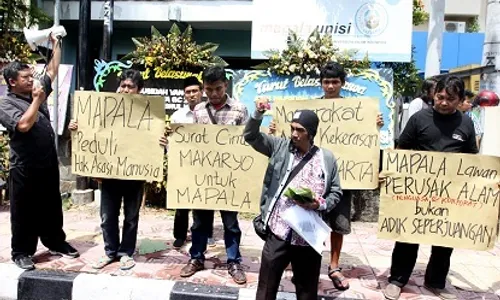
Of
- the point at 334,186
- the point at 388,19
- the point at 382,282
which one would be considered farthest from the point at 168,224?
the point at 388,19

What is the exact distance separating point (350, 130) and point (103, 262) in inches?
95.7

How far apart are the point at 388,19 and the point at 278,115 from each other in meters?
4.47

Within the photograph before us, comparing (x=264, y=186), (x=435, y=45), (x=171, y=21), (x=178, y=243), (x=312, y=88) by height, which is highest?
(x=171, y=21)

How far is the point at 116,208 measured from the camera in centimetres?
397

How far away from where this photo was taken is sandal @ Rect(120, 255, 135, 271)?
13.0 ft

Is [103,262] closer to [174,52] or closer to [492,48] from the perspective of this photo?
[174,52]

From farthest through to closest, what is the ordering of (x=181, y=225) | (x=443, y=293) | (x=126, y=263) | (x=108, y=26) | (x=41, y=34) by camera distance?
(x=108, y=26) < (x=181, y=225) < (x=41, y=34) < (x=126, y=263) < (x=443, y=293)

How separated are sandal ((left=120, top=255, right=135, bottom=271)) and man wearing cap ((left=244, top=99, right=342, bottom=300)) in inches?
59.7

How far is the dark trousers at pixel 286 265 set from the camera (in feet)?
9.43

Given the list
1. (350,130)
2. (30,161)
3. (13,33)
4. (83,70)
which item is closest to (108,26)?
(83,70)

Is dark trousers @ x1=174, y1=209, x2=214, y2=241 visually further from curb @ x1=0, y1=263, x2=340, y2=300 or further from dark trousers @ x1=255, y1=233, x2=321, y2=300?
dark trousers @ x1=255, y1=233, x2=321, y2=300

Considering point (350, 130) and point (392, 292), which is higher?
point (350, 130)

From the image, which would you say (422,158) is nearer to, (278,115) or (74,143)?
(278,115)

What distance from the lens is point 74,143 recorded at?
4.05 metres
